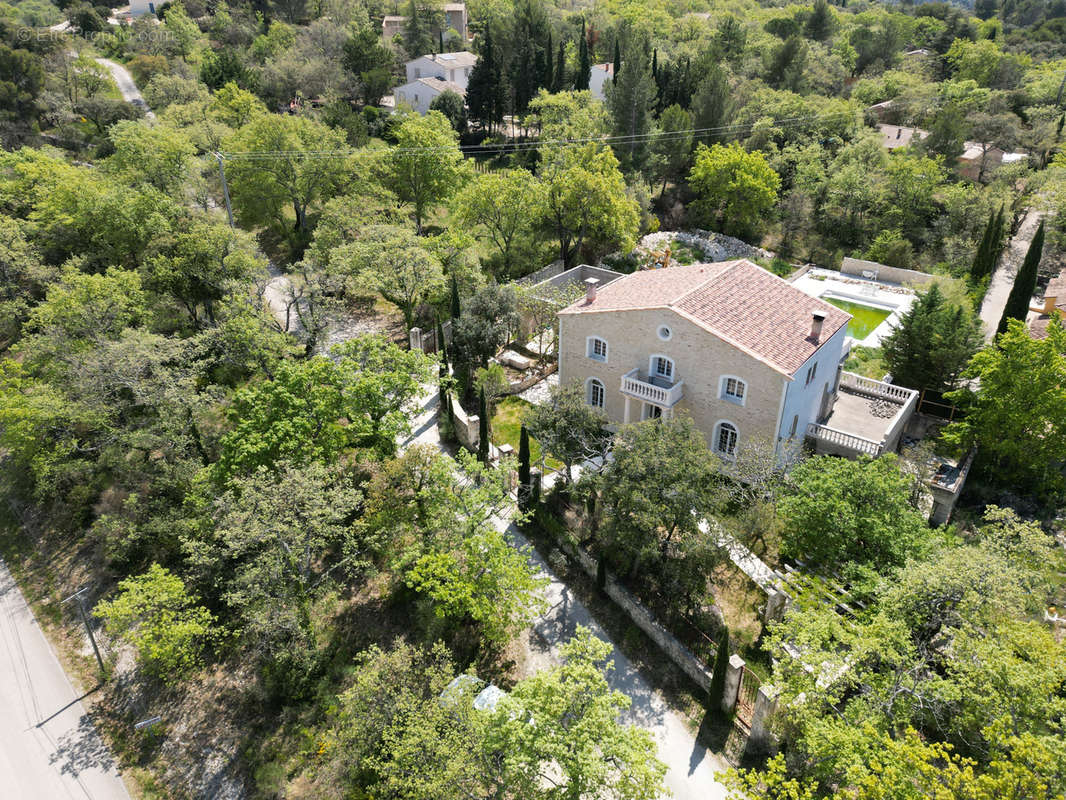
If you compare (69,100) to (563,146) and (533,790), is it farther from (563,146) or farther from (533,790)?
(533,790)

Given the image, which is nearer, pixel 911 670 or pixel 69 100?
pixel 911 670

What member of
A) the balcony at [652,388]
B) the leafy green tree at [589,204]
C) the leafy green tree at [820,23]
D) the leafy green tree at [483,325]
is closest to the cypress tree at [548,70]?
the leafy green tree at [589,204]

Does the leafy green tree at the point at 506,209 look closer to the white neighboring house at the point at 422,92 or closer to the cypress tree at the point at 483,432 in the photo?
the cypress tree at the point at 483,432

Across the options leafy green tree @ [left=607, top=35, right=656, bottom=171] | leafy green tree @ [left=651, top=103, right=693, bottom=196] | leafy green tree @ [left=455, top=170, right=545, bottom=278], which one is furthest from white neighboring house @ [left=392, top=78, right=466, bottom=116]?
leafy green tree @ [left=455, top=170, right=545, bottom=278]

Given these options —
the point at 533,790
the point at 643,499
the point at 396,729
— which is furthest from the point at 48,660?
the point at 643,499

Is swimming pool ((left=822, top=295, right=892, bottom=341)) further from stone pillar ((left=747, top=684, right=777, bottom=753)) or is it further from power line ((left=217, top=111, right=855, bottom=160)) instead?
stone pillar ((left=747, top=684, right=777, bottom=753))

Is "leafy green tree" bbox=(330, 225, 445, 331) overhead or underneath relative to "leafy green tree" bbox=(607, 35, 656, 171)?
underneath

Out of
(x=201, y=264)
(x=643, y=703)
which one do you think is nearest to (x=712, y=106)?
(x=201, y=264)

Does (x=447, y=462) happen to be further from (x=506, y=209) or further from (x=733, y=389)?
(x=506, y=209)
